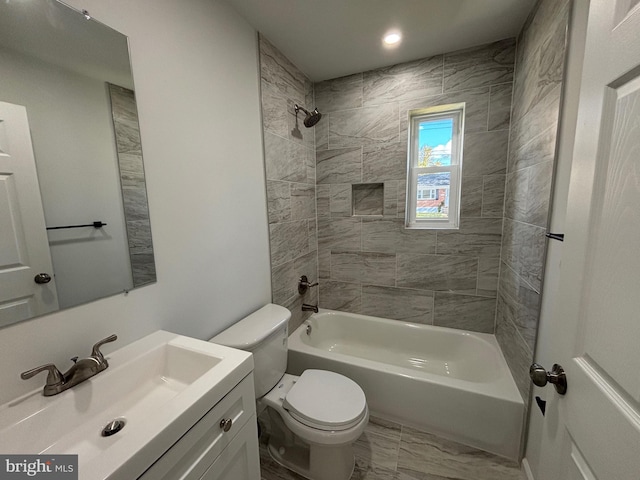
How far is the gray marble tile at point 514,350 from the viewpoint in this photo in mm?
1392

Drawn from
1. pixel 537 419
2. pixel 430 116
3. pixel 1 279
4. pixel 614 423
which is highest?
pixel 430 116

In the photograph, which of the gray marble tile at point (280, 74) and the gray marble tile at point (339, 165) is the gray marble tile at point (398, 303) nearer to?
the gray marble tile at point (339, 165)

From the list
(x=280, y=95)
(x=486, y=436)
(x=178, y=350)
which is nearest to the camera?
(x=178, y=350)

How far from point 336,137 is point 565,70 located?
1.51m

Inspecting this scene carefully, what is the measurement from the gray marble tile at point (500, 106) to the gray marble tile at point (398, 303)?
1362mm

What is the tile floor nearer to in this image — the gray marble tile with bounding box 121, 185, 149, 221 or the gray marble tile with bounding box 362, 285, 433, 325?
the gray marble tile with bounding box 362, 285, 433, 325

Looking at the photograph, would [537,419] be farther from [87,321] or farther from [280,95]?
[280,95]

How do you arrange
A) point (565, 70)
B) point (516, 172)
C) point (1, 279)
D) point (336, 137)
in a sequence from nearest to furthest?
point (1, 279), point (565, 70), point (516, 172), point (336, 137)

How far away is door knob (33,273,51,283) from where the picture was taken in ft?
2.54

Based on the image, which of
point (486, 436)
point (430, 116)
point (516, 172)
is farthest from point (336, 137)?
point (486, 436)

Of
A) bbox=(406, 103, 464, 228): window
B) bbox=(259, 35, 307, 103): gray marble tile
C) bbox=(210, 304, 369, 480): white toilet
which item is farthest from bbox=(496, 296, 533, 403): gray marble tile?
bbox=(259, 35, 307, 103): gray marble tile

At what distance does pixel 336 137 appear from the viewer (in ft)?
7.52

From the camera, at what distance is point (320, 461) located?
4.34 ft

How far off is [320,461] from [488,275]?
169cm
